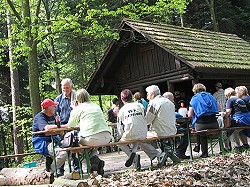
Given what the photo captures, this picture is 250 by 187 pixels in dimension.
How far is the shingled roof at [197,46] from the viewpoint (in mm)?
12555

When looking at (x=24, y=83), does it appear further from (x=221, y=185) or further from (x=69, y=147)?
(x=221, y=185)

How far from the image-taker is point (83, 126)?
6625 mm

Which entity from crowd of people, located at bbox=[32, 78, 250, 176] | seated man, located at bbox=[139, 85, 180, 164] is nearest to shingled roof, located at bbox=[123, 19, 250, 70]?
crowd of people, located at bbox=[32, 78, 250, 176]

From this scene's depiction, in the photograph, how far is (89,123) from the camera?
21.6 feet

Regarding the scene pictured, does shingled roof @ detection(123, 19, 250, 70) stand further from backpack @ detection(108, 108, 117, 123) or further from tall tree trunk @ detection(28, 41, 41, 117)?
tall tree trunk @ detection(28, 41, 41, 117)

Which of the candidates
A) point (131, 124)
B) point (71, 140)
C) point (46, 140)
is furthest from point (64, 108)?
point (131, 124)

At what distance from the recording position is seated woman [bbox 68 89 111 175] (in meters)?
6.57

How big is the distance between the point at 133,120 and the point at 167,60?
707 cm

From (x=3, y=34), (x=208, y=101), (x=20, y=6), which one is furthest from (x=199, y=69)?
(x=3, y=34)

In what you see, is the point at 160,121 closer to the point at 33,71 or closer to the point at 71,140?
the point at 71,140

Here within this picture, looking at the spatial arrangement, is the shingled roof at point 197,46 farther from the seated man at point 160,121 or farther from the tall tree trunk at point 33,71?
the seated man at point 160,121

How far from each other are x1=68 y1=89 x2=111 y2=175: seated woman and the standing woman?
8.05 ft

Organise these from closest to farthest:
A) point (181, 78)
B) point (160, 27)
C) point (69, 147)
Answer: point (69, 147) → point (181, 78) → point (160, 27)

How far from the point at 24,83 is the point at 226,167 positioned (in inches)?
777
